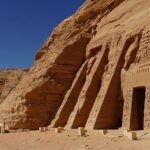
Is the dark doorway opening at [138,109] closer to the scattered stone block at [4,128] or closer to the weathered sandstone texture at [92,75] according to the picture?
the weathered sandstone texture at [92,75]

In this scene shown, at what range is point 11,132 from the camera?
68.9 ft

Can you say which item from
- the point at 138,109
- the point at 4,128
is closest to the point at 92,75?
the point at 138,109

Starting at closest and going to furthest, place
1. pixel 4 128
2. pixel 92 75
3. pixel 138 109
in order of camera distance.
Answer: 1. pixel 138 109
2. pixel 92 75
3. pixel 4 128

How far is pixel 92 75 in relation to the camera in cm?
2156

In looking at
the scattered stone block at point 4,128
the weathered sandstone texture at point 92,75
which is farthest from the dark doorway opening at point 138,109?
the scattered stone block at point 4,128

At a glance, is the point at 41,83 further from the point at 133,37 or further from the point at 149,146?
the point at 149,146

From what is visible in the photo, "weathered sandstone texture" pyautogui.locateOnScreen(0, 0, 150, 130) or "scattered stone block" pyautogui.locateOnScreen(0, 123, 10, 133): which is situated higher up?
"weathered sandstone texture" pyautogui.locateOnScreen(0, 0, 150, 130)

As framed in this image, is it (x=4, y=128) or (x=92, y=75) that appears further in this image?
(x=4, y=128)

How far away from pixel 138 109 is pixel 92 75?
441 centimetres

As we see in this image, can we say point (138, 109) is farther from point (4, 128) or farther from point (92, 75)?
point (4, 128)

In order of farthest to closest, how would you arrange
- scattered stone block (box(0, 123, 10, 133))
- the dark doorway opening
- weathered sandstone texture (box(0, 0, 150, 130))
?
scattered stone block (box(0, 123, 10, 133)), weathered sandstone texture (box(0, 0, 150, 130)), the dark doorway opening

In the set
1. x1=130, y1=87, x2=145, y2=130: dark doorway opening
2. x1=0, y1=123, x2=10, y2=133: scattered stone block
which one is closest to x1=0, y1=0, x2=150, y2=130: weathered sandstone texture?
x1=130, y1=87, x2=145, y2=130: dark doorway opening

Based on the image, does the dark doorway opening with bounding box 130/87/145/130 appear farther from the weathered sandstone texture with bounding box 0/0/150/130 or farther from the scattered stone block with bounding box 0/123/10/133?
the scattered stone block with bounding box 0/123/10/133

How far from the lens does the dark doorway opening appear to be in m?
17.6
